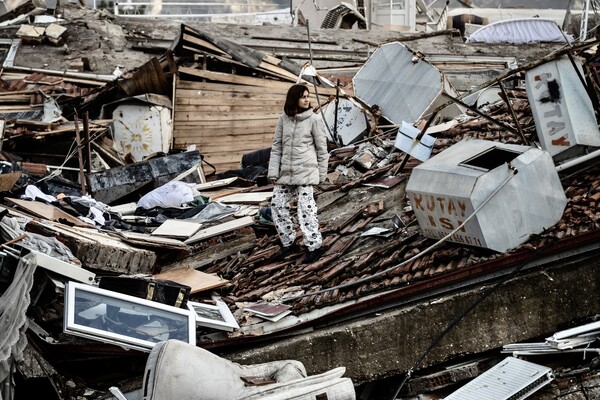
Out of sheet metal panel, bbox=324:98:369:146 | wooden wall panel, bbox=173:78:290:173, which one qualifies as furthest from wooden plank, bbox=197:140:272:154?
sheet metal panel, bbox=324:98:369:146

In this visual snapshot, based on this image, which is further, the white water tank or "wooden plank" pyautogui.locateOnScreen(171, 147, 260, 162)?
"wooden plank" pyautogui.locateOnScreen(171, 147, 260, 162)

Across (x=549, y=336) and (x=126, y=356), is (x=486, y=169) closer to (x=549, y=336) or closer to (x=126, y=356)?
(x=549, y=336)

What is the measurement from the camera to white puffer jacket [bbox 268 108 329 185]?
11.0 meters

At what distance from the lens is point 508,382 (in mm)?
9094

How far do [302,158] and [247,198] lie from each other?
2896mm

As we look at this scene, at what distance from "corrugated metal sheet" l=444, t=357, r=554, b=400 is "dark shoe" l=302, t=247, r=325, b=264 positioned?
7.83 ft

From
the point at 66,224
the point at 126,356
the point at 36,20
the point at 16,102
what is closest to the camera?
the point at 126,356

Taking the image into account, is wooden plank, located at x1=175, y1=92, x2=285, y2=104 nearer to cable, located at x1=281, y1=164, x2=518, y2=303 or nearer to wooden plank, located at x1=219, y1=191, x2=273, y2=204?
wooden plank, located at x1=219, y1=191, x2=273, y2=204

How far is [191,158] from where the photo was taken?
53.0 feet

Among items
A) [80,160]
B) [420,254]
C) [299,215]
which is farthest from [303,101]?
[80,160]

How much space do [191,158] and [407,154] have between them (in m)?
4.26

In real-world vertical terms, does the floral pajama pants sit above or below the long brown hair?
below

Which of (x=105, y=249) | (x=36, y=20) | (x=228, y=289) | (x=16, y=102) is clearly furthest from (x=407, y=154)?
(x=36, y=20)

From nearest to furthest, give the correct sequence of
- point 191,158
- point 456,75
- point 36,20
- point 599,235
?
1. point 599,235
2. point 191,158
3. point 456,75
4. point 36,20
